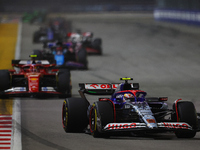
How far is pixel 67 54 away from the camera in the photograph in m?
25.8

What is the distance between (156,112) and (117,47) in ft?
88.1

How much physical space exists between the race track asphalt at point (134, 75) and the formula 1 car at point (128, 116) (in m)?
0.21

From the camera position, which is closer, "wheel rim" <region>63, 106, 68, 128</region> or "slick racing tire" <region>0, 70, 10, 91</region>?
"wheel rim" <region>63, 106, 68, 128</region>

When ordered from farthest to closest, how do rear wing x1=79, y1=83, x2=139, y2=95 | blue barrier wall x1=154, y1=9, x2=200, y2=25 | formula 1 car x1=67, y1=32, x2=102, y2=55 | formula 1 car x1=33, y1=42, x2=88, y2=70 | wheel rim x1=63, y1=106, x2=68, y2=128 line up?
blue barrier wall x1=154, y1=9, x2=200, y2=25
formula 1 car x1=67, y1=32, x2=102, y2=55
formula 1 car x1=33, y1=42, x2=88, y2=70
rear wing x1=79, y1=83, x2=139, y2=95
wheel rim x1=63, y1=106, x2=68, y2=128

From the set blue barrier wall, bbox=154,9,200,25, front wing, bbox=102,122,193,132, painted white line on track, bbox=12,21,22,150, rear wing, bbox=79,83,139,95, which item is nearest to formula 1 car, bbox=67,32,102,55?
painted white line on track, bbox=12,21,22,150

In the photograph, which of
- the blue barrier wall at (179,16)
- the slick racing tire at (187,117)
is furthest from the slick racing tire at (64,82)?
the blue barrier wall at (179,16)

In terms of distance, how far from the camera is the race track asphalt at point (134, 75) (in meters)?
10.7

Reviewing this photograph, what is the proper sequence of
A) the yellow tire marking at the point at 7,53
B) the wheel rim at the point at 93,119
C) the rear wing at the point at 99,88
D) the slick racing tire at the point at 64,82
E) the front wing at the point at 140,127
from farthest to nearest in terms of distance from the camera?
the slick racing tire at the point at 64,82, the yellow tire marking at the point at 7,53, the rear wing at the point at 99,88, the wheel rim at the point at 93,119, the front wing at the point at 140,127

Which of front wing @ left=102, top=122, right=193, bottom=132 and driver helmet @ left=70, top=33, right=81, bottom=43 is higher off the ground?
driver helmet @ left=70, top=33, right=81, bottom=43

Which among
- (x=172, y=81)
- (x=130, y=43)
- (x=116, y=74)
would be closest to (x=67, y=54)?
(x=116, y=74)

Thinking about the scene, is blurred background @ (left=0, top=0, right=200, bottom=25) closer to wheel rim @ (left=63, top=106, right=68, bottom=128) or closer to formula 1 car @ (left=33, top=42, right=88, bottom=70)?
formula 1 car @ (left=33, top=42, right=88, bottom=70)

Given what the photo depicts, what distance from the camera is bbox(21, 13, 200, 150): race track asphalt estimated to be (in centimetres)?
1073

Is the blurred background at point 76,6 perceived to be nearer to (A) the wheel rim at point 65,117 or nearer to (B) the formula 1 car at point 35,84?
(B) the formula 1 car at point 35,84

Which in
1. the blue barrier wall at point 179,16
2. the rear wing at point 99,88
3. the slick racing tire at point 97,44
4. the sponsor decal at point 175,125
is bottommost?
the sponsor decal at point 175,125
